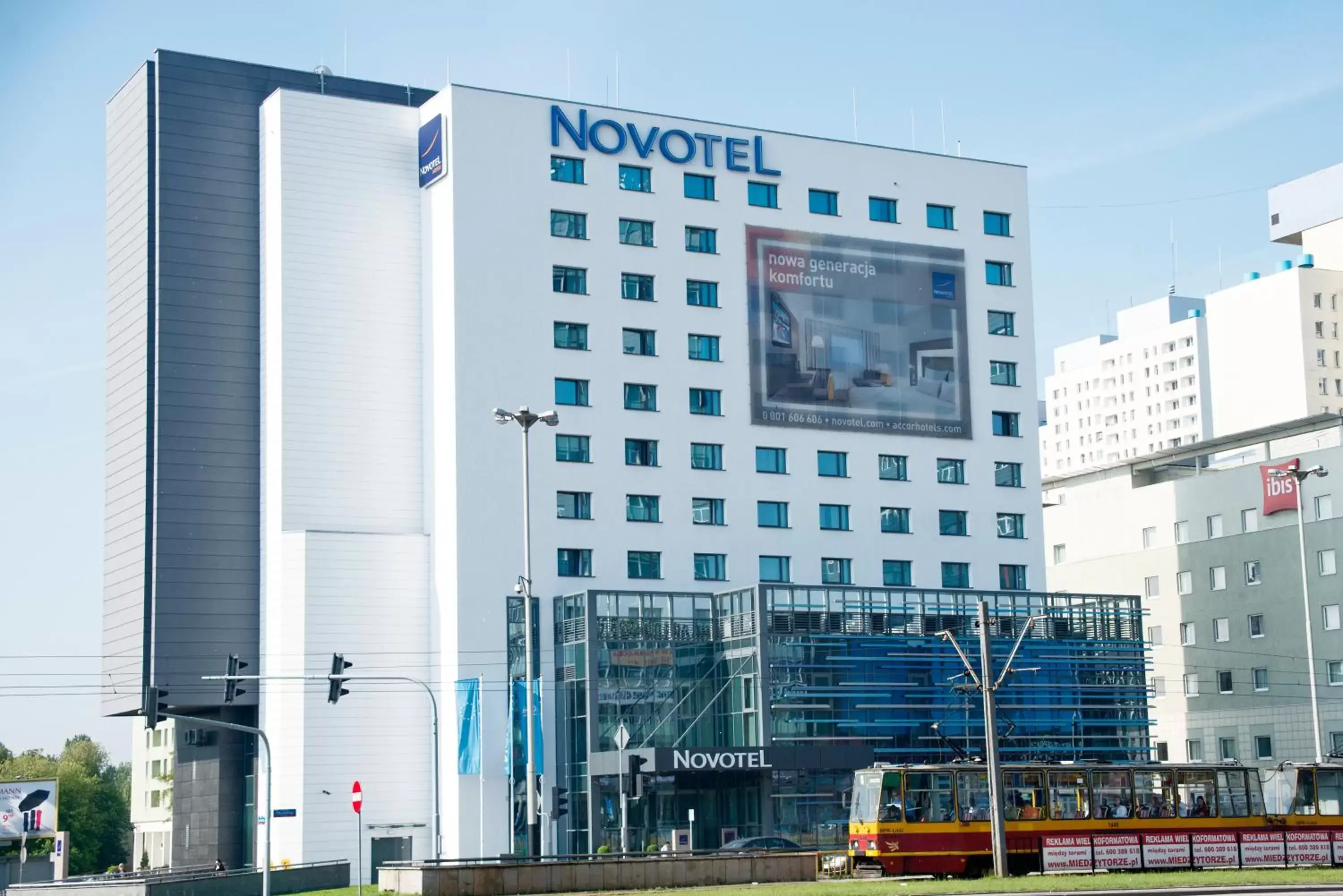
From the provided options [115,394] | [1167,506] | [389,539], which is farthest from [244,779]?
[1167,506]

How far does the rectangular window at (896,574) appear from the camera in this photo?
82.5 m

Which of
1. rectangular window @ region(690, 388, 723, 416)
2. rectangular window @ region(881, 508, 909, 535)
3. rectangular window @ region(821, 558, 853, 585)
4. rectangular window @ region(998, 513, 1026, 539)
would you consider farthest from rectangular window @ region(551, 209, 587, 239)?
rectangular window @ region(998, 513, 1026, 539)

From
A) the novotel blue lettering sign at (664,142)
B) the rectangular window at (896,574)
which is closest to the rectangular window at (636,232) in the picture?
the novotel blue lettering sign at (664,142)

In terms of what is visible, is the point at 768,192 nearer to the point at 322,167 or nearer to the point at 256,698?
the point at 322,167

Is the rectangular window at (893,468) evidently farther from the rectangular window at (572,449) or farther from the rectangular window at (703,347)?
the rectangular window at (572,449)

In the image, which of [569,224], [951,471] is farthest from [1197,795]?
[569,224]

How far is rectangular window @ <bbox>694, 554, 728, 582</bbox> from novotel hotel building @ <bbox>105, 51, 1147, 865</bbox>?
10cm

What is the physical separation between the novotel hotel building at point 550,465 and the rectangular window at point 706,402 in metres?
0.23

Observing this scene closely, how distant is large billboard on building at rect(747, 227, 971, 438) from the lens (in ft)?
268

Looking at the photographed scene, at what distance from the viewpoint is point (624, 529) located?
77.5 meters

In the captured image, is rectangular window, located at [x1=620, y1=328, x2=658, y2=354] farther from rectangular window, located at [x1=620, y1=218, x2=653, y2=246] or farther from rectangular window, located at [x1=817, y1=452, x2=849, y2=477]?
rectangular window, located at [x1=817, y1=452, x2=849, y2=477]

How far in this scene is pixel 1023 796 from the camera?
167ft

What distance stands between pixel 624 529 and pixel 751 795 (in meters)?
13.2

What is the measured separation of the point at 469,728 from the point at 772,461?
1904 cm
